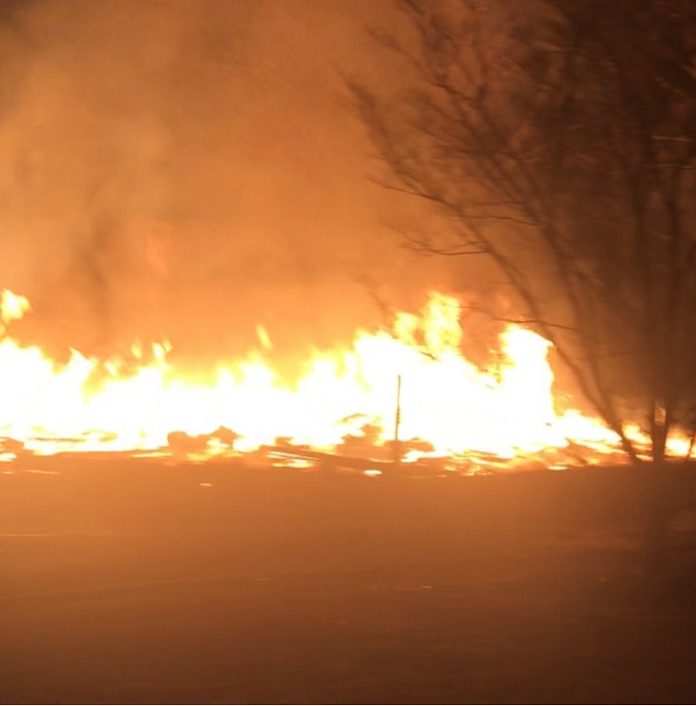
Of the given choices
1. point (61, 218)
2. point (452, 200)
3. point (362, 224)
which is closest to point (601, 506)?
point (452, 200)

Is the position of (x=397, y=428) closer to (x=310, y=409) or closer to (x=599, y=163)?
(x=310, y=409)

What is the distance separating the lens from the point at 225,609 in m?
7.41

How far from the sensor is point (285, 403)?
1562 centimetres

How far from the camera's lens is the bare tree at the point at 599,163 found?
313 inches

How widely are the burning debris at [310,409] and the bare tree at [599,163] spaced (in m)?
3.72

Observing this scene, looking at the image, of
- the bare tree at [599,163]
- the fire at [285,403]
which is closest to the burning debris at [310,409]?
the fire at [285,403]

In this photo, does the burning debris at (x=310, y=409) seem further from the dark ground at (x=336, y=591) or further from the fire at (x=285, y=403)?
the dark ground at (x=336, y=591)

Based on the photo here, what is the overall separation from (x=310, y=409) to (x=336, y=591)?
295 inches

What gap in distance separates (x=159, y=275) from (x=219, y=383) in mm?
1996

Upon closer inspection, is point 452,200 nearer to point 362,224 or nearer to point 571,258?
point 571,258

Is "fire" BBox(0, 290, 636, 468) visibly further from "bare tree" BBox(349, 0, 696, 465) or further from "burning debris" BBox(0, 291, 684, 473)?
"bare tree" BBox(349, 0, 696, 465)

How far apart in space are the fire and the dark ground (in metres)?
1.40

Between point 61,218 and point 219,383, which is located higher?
point 61,218

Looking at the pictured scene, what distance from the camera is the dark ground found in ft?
19.2
